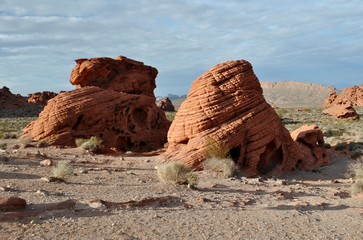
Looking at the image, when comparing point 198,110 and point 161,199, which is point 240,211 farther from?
point 198,110

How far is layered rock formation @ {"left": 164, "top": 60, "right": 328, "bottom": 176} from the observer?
1686 cm

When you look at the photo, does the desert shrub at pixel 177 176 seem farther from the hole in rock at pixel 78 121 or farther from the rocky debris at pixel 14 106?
the rocky debris at pixel 14 106

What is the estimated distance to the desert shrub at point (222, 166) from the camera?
15.3 m

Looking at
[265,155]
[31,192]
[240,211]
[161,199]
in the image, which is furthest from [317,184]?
[31,192]

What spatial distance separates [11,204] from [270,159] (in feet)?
38.9

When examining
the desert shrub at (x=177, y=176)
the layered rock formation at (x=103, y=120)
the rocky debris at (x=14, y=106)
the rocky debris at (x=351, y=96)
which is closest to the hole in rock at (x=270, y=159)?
the desert shrub at (x=177, y=176)

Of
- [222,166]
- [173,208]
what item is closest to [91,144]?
[222,166]

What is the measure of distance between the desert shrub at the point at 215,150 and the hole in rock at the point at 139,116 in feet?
33.2

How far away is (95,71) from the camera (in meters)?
30.1

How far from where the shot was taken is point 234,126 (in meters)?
16.9

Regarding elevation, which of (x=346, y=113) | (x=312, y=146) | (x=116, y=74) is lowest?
(x=312, y=146)

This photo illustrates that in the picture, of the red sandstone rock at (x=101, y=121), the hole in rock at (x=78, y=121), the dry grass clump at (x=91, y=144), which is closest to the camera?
the dry grass clump at (x=91, y=144)

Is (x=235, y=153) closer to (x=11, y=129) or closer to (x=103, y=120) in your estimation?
(x=103, y=120)

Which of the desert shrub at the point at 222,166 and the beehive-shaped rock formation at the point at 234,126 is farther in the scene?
the beehive-shaped rock formation at the point at 234,126
